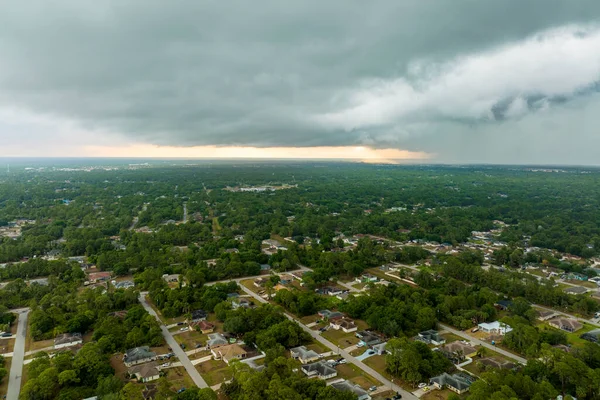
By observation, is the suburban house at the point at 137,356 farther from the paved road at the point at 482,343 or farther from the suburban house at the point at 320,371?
the paved road at the point at 482,343

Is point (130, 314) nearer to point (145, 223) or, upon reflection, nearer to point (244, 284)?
point (244, 284)

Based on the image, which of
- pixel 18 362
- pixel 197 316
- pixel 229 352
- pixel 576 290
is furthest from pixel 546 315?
pixel 18 362

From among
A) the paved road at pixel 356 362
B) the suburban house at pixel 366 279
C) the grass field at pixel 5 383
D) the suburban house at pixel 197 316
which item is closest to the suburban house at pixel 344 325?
the paved road at pixel 356 362

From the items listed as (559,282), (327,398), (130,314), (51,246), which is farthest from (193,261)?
(559,282)

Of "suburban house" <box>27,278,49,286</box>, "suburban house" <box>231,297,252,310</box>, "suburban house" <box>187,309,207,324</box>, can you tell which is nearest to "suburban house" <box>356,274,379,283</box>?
"suburban house" <box>231,297,252,310</box>

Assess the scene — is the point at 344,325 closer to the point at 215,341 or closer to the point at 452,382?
the point at 452,382

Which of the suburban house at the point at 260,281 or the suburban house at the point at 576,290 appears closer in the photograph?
the suburban house at the point at 576,290
